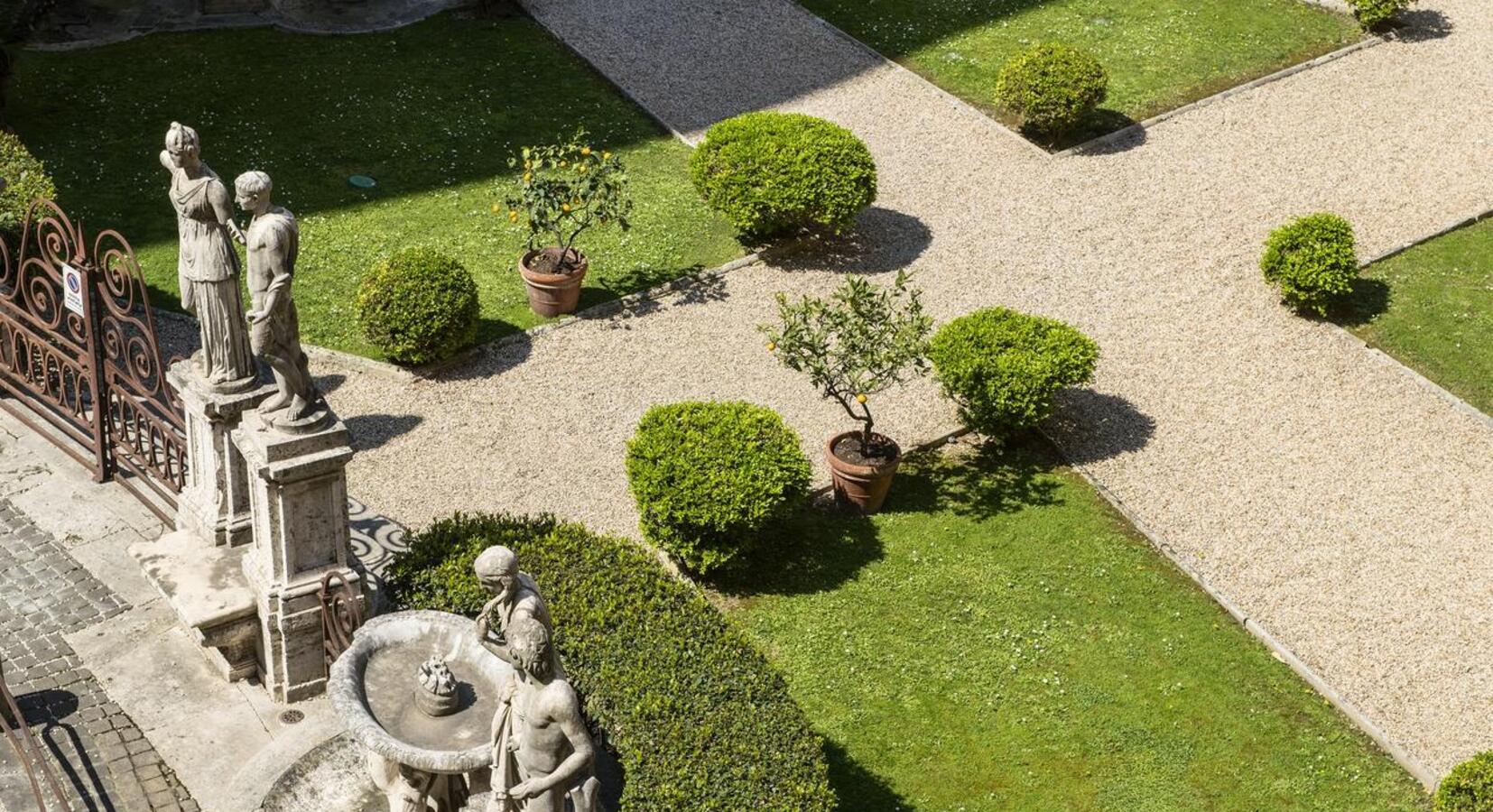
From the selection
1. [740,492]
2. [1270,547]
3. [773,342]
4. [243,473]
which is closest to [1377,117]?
[1270,547]

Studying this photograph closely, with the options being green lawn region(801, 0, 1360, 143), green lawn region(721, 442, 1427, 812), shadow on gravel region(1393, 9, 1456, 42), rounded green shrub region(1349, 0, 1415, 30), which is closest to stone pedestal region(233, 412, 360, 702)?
green lawn region(721, 442, 1427, 812)

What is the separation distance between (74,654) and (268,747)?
1.68 metres

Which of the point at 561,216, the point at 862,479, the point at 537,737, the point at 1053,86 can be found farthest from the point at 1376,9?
the point at 537,737

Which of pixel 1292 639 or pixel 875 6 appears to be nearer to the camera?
pixel 1292 639

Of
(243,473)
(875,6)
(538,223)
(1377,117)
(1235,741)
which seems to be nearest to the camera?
(243,473)

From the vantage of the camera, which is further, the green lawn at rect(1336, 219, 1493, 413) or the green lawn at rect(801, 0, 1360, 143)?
the green lawn at rect(801, 0, 1360, 143)

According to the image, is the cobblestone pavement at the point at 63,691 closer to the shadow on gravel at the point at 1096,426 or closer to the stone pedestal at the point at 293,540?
the stone pedestal at the point at 293,540

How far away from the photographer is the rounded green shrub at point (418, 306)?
667 inches

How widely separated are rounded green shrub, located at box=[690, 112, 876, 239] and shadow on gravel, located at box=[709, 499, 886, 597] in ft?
14.1

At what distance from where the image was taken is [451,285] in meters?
17.1

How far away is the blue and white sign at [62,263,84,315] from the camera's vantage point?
1223cm

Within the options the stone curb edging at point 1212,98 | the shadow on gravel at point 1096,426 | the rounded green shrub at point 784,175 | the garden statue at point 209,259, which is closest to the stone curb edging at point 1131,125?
the stone curb edging at point 1212,98

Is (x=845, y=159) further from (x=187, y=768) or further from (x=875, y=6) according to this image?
(x=187, y=768)

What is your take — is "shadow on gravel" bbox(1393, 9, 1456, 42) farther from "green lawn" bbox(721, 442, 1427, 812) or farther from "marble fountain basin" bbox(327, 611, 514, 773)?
"marble fountain basin" bbox(327, 611, 514, 773)
